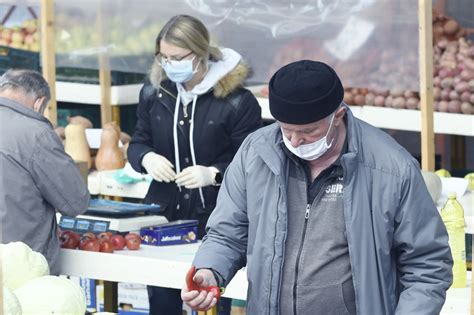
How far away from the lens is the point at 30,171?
4.80m

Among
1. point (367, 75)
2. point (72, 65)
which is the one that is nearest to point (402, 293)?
point (367, 75)

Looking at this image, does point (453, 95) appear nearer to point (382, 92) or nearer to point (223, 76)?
point (382, 92)

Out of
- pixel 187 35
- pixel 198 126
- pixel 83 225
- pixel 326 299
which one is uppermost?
pixel 187 35

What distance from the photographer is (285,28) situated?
668cm

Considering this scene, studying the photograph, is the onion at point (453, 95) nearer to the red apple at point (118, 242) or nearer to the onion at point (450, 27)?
the onion at point (450, 27)

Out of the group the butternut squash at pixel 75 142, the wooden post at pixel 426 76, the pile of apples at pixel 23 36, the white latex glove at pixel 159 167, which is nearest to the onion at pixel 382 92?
the wooden post at pixel 426 76

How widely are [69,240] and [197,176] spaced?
665 mm

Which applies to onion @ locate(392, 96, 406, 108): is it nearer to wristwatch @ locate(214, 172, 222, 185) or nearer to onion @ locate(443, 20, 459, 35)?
onion @ locate(443, 20, 459, 35)

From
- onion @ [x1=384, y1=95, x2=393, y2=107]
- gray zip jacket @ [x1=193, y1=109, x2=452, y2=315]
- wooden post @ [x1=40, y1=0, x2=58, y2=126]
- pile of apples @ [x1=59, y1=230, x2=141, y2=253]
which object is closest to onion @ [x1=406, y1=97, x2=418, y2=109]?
onion @ [x1=384, y1=95, x2=393, y2=107]


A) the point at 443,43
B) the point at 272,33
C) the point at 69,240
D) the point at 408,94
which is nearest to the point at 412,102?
the point at 408,94

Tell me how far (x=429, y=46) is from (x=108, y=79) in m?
2.90

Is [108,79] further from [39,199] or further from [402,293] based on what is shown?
[402,293]

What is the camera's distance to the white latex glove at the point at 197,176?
16.8 feet

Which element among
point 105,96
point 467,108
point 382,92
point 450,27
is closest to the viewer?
point 467,108
